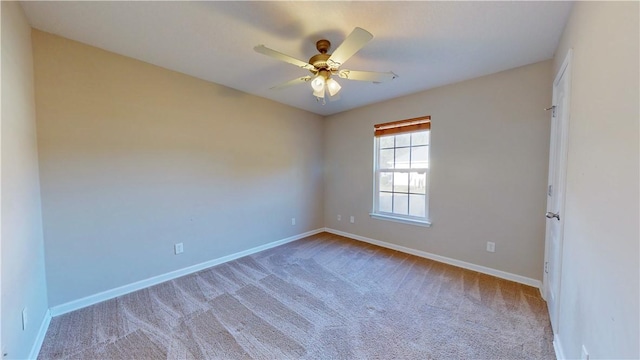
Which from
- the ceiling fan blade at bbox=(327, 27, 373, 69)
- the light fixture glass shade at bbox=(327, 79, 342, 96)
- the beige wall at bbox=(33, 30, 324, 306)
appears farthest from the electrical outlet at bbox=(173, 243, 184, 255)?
the ceiling fan blade at bbox=(327, 27, 373, 69)

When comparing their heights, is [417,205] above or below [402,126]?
below

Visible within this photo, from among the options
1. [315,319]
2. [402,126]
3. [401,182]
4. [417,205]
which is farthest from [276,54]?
[417,205]

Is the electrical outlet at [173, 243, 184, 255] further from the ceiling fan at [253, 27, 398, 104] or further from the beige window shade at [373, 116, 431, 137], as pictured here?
the beige window shade at [373, 116, 431, 137]

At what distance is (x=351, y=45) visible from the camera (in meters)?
1.53

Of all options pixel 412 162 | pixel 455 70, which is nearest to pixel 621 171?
pixel 455 70

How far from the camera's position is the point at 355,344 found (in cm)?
164

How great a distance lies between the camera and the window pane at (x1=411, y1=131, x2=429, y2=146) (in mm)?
3189

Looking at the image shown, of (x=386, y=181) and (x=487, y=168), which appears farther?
(x=386, y=181)

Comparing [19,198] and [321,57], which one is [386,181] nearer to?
[321,57]

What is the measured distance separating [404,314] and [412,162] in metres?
2.11

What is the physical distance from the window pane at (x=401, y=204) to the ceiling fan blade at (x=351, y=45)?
233cm

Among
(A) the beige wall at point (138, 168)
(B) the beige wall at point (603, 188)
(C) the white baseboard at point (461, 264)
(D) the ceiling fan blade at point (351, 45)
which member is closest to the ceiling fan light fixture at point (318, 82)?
(D) the ceiling fan blade at point (351, 45)

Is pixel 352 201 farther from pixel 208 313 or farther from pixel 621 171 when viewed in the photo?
pixel 621 171

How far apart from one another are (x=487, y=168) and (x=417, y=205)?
0.99 metres
